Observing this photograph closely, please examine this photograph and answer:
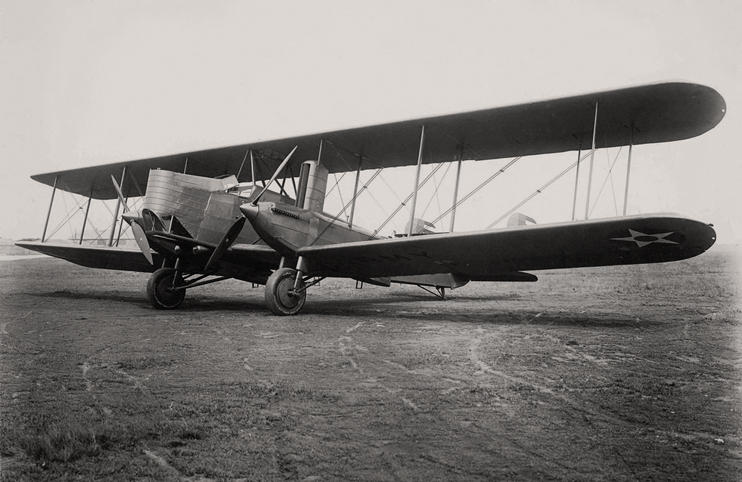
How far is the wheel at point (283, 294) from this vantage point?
314 inches

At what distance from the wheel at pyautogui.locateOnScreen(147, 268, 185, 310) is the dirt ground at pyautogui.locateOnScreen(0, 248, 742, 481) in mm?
3046

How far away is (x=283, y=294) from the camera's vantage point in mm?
8133

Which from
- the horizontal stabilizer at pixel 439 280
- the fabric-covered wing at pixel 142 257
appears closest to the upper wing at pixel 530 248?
the fabric-covered wing at pixel 142 257

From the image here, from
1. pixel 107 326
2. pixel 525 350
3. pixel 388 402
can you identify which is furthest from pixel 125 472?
pixel 107 326

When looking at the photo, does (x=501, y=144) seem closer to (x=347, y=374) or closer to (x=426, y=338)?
(x=426, y=338)

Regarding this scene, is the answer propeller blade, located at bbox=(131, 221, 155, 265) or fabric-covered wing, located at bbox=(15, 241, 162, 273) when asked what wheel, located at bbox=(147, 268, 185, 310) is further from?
fabric-covered wing, located at bbox=(15, 241, 162, 273)

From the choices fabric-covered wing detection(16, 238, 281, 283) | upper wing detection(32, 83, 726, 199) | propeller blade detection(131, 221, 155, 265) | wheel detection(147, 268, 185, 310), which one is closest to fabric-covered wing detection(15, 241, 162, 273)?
fabric-covered wing detection(16, 238, 281, 283)

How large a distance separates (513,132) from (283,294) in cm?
461

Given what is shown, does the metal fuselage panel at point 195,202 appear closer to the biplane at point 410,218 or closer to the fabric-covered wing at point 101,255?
the biplane at point 410,218

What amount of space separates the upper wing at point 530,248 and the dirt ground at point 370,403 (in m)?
1.07

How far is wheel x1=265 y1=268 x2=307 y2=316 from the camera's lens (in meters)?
7.98

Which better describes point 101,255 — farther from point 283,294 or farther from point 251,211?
point 283,294

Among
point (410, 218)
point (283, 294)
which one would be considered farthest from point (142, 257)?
point (410, 218)

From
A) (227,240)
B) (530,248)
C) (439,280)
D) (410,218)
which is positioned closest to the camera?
(530,248)
